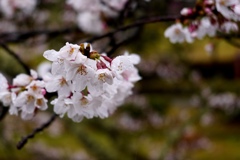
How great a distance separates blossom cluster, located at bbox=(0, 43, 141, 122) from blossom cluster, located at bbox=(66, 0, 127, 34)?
576 mm

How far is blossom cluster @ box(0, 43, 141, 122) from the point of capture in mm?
786

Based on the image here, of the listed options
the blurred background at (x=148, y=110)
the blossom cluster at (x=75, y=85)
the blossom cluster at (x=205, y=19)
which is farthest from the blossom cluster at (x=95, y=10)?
the blossom cluster at (x=75, y=85)

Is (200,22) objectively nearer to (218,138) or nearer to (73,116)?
(73,116)

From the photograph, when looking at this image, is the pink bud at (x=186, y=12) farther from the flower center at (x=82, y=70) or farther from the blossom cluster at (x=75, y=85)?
the flower center at (x=82, y=70)

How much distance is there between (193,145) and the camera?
4363 millimetres

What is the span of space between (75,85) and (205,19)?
0.46 metres

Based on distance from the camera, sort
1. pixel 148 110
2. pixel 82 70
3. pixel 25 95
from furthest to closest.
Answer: pixel 148 110, pixel 25 95, pixel 82 70

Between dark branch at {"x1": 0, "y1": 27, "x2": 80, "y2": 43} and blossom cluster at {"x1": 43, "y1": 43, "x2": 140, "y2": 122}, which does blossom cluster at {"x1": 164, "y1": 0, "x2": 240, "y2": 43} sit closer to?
blossom cluster at {"x1": 43, "y1": 43, "x2": 140, "y2": 122}

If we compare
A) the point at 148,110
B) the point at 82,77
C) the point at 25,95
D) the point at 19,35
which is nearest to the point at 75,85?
the point at 82,77

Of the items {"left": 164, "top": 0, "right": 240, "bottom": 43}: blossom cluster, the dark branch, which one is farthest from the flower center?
the dark branch

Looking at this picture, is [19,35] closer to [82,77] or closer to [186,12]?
[186,12]

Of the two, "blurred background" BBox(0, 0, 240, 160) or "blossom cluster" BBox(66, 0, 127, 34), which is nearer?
"blossom cluster" BBox(66, 0, 127, 34)

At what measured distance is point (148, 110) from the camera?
6.35 m

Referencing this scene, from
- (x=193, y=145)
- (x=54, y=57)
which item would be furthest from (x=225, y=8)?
(x=193, y=145)
